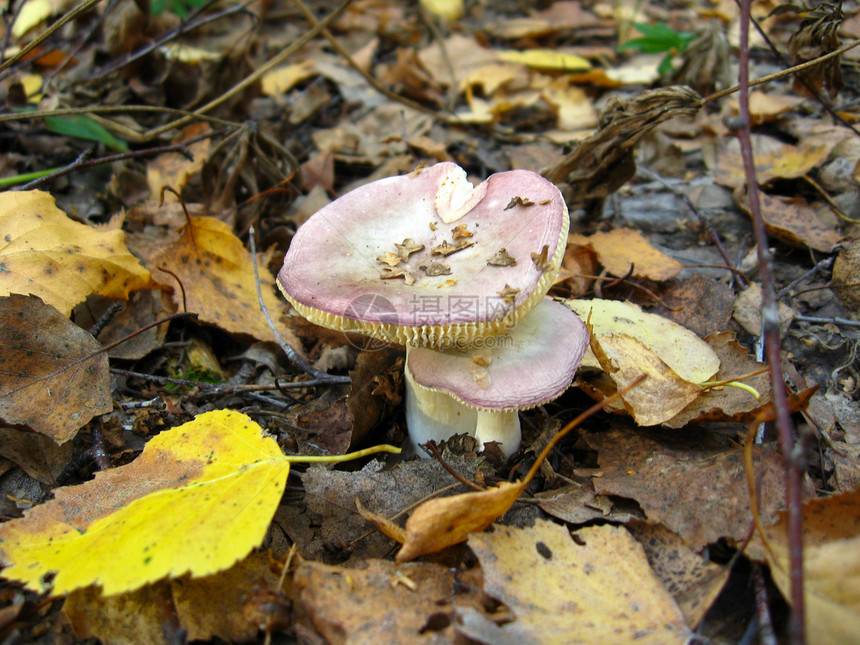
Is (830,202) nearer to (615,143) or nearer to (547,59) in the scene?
(615,143)

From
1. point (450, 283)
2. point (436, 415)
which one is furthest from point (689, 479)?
point (450, 283)

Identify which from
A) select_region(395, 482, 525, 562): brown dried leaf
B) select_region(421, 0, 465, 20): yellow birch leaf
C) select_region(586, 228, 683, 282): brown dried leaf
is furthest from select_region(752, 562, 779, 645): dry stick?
select_region(421, 0, 465, 20): yellow birch leaf

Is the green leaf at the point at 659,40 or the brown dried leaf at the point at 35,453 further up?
the green leaf at the point at 659,40

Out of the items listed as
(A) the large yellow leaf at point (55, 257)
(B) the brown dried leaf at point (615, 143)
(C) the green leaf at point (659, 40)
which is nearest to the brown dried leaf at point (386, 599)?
(A) the large yellow leaf at point (55, 257)

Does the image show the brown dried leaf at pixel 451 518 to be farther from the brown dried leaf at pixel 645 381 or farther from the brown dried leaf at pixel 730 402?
the brown dried leaf at pixel 730 402

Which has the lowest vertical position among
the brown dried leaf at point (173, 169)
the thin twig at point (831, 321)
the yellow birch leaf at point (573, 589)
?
the thin twig at point (831, 321)
